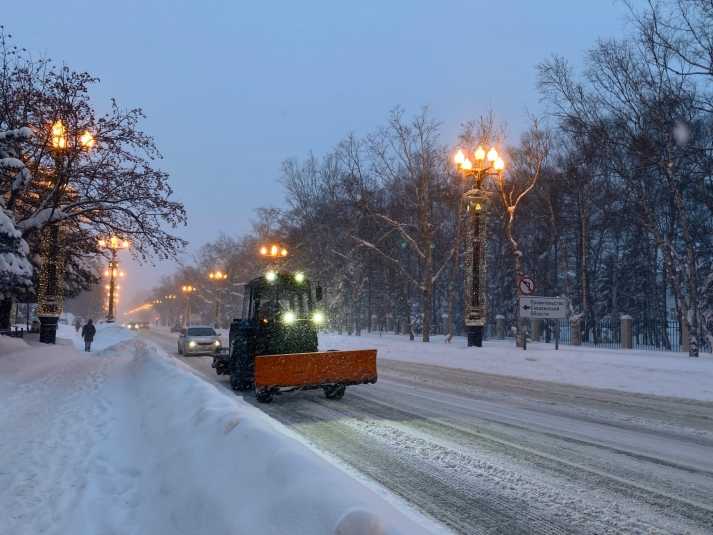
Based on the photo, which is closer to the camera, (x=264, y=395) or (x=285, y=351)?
(x=264, y=395)

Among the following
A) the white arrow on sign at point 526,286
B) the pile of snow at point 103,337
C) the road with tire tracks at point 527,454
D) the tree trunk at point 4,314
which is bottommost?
the pile of snow at point 103,337

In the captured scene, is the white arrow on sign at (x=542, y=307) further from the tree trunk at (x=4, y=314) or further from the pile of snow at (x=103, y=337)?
the pile of snow at (x=103, y=337)

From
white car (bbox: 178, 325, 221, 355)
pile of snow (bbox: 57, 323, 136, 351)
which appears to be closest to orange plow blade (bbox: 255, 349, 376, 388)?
white car (bbox: 178, 325, 221, 355)

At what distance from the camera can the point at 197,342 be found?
1054 inches

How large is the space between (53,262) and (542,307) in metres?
18.8

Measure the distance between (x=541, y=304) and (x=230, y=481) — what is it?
1669 cm

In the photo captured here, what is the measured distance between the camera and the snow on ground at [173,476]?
11.1 feet

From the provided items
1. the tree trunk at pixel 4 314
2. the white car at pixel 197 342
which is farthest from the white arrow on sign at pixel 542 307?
the tree trunk at pixel 4 314

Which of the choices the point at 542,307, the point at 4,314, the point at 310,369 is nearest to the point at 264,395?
the point at 310,369

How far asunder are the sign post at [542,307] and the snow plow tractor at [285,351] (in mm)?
9536

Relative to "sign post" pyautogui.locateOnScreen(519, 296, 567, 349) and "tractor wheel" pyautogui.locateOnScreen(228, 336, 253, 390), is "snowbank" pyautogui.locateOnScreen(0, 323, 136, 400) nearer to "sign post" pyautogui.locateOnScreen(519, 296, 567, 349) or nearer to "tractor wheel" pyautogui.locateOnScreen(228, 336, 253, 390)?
"tractor wheel" pyautogui.locateOnScreen(228, 336, 253, 390)

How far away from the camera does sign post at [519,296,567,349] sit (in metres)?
18.9

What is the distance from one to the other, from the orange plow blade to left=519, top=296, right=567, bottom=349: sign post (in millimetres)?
9967

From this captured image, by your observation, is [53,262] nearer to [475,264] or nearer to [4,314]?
[4,314]
